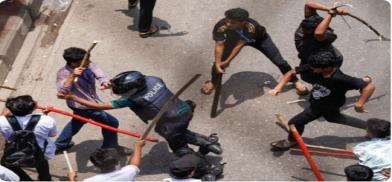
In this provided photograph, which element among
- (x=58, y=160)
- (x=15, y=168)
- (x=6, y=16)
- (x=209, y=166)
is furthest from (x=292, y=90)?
(x=6, y=16)

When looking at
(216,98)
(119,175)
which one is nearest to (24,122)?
(119,175)

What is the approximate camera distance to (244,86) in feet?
26.1

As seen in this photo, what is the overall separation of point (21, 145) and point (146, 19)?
3.35 meters

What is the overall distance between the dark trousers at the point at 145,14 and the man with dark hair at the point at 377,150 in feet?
12.5

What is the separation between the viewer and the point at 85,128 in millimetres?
7445

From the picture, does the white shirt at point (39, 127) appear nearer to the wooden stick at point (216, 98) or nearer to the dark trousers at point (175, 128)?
the dark trousers at point (175, 128)

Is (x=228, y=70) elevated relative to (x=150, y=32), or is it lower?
lower

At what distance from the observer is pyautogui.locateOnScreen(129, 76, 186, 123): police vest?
606 centimetres

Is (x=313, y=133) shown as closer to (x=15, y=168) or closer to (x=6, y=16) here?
(x=15, y=168)

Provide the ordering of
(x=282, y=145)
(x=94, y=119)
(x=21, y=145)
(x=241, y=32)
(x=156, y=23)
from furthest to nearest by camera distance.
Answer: (x=156, y=23), (x=241, y=32), (x=282, y=145), (x=94, y=119), (x=21, y=145)

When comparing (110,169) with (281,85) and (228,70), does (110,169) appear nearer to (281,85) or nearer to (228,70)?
(281,85)

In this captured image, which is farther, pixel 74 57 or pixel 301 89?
pixel 301 89

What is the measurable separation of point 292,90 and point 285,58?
27.3 inches

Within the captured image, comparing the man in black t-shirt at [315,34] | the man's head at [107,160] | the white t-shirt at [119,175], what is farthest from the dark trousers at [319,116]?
the man's head at [107,160]
